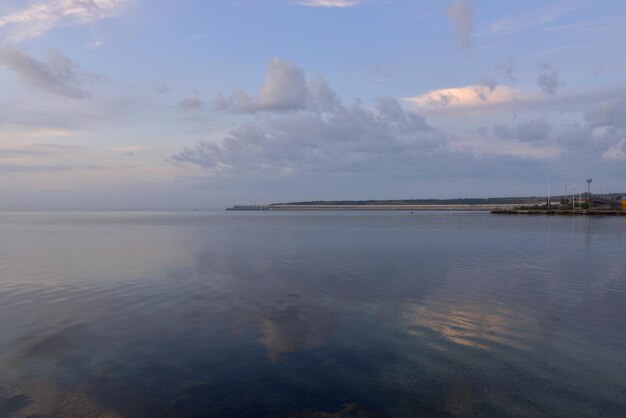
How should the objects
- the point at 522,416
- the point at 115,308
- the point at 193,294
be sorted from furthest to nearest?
the point at 193,294
the point at 115,308
the point at 522,416

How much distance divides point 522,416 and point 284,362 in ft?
17.5

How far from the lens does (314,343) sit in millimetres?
12398

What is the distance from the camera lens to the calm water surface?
8836 mm

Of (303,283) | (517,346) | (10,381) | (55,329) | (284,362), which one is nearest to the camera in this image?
(10,381)

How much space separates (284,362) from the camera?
36.0 feet

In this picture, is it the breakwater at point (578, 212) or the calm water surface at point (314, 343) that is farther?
the breakwater at point (578, 212)

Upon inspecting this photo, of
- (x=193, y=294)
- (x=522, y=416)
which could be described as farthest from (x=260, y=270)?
(x=522, y=416)

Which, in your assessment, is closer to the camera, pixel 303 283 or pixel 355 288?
pixel 355 288

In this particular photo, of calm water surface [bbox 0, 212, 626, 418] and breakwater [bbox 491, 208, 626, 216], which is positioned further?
breakwater [bbox 491, 208, 626, 216]

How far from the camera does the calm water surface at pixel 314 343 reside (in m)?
8.84

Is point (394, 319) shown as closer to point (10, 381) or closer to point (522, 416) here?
point (522, 416)

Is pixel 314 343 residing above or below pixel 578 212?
below

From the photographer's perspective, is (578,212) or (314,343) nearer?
(314,343)

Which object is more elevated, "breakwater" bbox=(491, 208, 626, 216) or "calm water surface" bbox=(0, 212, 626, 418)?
"breakwater" bbox=(491, 208, 626, 216)
